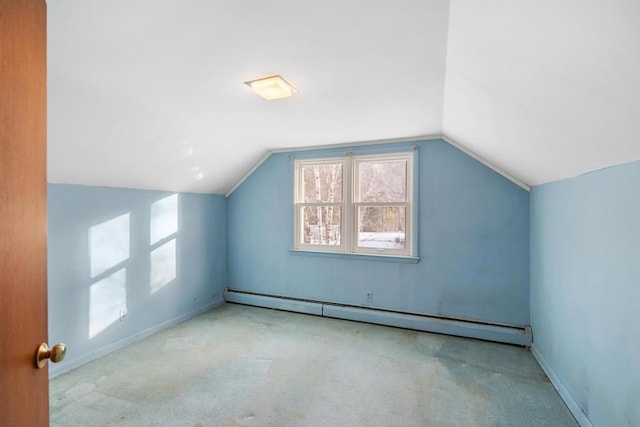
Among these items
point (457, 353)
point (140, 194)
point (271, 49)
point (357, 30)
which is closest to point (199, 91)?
point (271, 49)

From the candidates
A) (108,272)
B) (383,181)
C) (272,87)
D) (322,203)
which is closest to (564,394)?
(383,181)

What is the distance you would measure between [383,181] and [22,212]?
3296 mm

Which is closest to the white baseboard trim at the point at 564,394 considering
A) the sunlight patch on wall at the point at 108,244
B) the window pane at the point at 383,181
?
the window pane at the point at 383,181

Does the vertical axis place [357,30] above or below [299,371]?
above

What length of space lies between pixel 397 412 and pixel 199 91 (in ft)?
8.49

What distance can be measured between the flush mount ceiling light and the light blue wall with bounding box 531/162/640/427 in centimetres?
194

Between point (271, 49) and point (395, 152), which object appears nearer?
point (271, 49)

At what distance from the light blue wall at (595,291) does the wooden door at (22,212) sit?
2247 mm

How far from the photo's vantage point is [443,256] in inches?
131

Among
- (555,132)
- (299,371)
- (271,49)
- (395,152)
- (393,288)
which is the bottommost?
(299,371)

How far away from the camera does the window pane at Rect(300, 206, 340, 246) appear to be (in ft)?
12.8

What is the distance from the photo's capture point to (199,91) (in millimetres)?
2148

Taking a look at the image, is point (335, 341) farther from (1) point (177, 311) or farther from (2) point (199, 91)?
(2) point (199, 91)

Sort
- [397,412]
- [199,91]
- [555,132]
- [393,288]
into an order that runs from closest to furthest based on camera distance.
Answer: [555,132] → [397,412] → [199,91] → [393,288]
